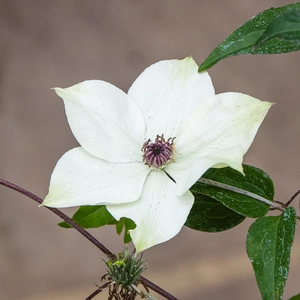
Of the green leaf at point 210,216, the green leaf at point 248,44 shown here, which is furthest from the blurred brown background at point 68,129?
the green leaf at point 248,44

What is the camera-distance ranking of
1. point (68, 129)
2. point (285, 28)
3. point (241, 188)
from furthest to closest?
point (68, 129) < point (241, 188) < point (285, 28)

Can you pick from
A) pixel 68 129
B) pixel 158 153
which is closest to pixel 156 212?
pixel 158 153

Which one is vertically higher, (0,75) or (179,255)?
(0,75)

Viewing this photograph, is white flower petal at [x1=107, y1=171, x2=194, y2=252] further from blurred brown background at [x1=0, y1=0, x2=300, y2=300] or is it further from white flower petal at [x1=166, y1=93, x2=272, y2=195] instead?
blurred brown background at [x1=0, y1=0, x2=300, y2=300]

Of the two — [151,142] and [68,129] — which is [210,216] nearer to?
[151,142]

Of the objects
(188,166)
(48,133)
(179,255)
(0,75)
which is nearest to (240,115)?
(188,166)

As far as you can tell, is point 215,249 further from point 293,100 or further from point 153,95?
point 153,95

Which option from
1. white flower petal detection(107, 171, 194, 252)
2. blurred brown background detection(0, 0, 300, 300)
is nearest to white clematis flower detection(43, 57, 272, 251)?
white flower petal detection(107, 171, 194, 252)
